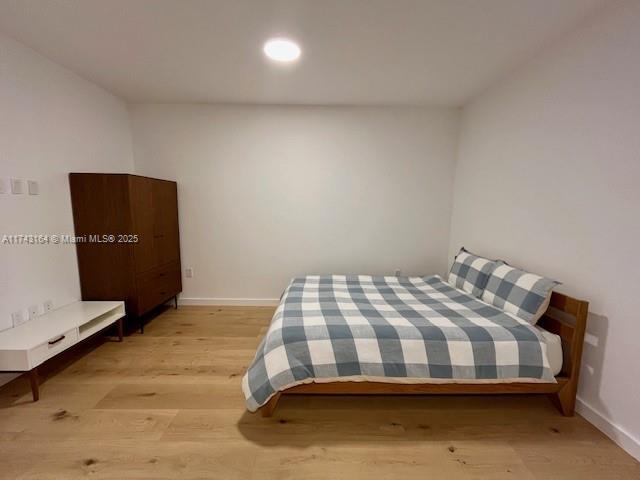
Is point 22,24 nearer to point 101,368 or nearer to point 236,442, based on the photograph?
point 101,368

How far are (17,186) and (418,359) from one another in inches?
120

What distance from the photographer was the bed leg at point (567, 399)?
1634mm

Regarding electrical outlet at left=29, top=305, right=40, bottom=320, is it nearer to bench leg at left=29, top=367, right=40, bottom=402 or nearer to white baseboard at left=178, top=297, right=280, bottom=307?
bench leg at left=29, top=367, right=40, bottom=402

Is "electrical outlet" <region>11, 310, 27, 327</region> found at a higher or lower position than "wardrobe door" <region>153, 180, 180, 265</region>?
lower

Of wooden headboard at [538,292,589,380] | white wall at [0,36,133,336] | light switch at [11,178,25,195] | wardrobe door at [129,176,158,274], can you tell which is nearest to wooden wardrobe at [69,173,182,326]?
wardrobe door at [129,176,158,274]

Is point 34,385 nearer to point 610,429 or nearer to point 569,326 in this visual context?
point 569,326

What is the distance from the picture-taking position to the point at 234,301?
342 cm

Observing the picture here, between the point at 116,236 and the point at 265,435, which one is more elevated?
the point at 116,236

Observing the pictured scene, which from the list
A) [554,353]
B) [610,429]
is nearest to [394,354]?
[554,353]

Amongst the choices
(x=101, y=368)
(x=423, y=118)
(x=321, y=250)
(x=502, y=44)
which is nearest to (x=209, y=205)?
(x=321, y=250)

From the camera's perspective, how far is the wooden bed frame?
1.57 meters

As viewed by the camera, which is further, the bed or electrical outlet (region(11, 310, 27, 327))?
electrical outlet (region(11, 310, 27, 327))

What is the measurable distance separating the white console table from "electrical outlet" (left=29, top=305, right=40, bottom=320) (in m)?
0.03

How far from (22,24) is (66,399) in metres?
2.49
